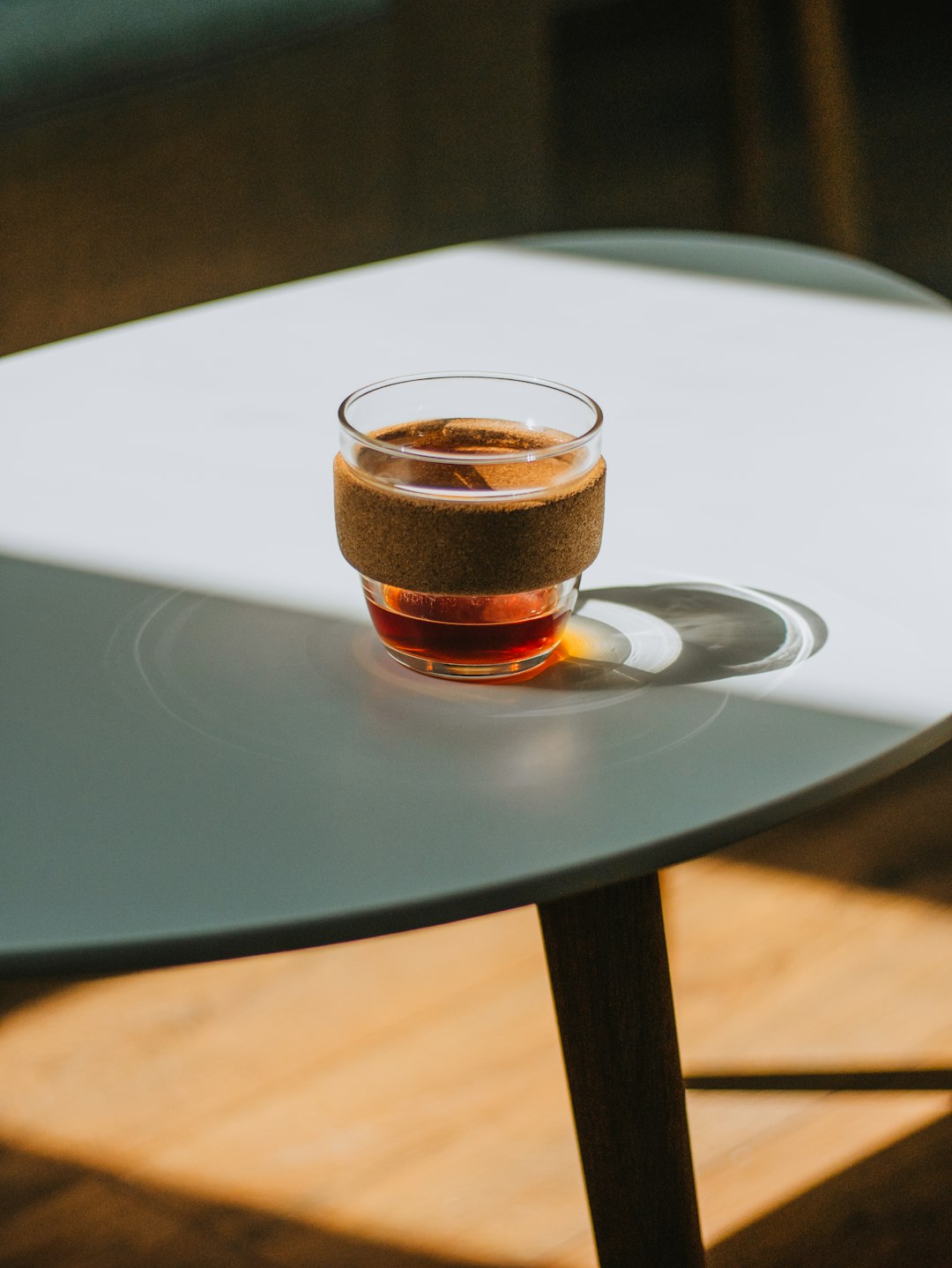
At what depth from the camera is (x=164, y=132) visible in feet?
6.15

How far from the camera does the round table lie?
44 centimetres

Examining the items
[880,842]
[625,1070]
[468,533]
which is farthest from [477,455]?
[880,842]

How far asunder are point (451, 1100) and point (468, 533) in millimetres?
632

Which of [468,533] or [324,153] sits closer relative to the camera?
[468,533]

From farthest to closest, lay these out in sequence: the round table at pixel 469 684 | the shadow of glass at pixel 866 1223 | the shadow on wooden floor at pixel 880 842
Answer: the shadow on wooden floor at pixel 880 842 < the shadow of glass at pixel 866 1223 < the round table at pixel 469 684

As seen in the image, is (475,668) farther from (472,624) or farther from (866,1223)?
(866,1223)

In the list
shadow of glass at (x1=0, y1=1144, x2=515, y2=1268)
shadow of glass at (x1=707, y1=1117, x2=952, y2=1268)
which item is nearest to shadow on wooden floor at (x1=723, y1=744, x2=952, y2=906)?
shadow of glass at (x1=707, y1=1117, x2=952, y2=1268)

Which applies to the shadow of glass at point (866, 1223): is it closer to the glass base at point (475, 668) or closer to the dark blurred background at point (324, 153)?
the glass base at point (475, 668)

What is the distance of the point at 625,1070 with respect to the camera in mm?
577

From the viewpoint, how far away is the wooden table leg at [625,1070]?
0.55m

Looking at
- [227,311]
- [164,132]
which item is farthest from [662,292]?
[164,132]

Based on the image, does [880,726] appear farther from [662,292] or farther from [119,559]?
[662,292]

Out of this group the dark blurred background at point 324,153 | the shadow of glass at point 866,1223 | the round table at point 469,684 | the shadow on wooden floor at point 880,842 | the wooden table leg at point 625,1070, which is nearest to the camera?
the round table at point 469,684

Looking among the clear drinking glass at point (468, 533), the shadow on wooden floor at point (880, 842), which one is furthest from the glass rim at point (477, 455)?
the shadow on wooden floor at point (880, 842)
